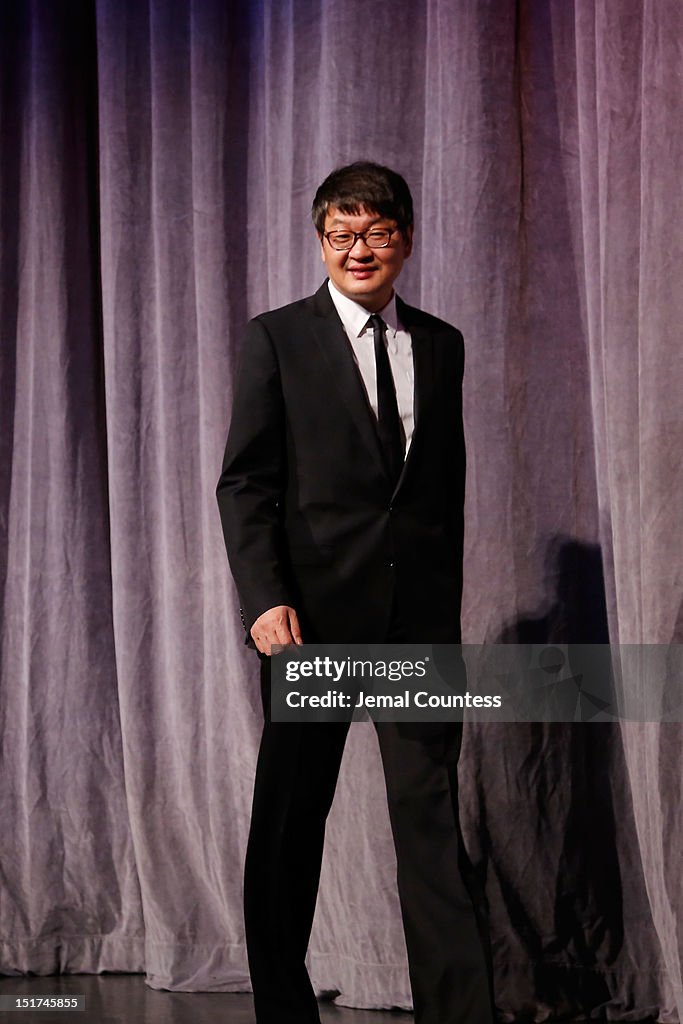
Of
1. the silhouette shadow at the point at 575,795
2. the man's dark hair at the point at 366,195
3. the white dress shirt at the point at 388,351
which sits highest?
the man's dark hair at the point at 366,195

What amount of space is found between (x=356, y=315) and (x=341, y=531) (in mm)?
324

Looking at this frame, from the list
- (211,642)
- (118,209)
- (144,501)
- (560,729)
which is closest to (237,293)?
(118,209)

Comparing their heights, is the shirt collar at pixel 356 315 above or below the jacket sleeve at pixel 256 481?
above

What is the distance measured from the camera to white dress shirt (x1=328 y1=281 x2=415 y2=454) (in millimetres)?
1844

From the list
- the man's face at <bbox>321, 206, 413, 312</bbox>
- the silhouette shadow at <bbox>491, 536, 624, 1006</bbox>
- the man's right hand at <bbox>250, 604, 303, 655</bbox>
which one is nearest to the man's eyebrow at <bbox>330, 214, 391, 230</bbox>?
the man's face at <bbox>321, 206, 413, 312</bbox>

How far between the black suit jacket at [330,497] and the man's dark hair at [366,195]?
16 centimetres

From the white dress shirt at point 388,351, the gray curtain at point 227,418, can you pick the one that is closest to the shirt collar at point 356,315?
the white dress shirt at point 388,351

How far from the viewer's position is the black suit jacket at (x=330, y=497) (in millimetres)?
1794

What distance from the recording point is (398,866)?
5.86 feet

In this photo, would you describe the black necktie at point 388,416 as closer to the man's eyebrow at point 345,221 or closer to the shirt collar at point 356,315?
the shirt collar at point 356,315

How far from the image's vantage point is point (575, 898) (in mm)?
2232

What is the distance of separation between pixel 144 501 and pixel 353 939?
94 centimetres

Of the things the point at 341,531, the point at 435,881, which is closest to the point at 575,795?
the point at 435,881

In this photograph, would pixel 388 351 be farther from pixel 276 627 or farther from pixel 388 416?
pixel 276 627
